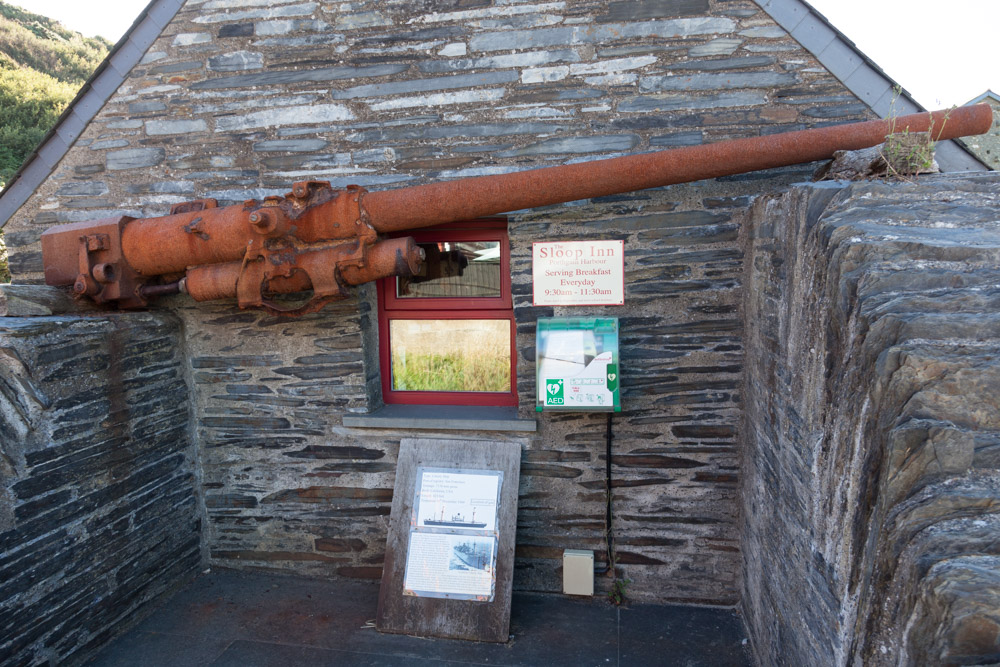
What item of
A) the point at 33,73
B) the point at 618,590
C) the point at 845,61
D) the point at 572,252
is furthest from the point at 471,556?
the point at 33,73

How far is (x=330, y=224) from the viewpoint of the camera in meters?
3.40

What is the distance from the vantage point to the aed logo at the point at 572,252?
3.68 meters

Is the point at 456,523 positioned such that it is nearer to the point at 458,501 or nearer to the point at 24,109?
the point at 458,501

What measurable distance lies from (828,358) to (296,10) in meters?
3.69

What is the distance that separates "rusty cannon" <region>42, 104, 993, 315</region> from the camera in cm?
305

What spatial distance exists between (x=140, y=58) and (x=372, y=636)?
399 centimetres

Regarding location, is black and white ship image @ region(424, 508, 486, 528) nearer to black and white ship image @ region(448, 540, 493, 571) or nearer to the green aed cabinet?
black and white ship image @ region(448, 540, 493, 571)

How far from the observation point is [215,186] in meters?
4.09

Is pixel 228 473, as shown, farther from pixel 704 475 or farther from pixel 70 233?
pixel 704 475

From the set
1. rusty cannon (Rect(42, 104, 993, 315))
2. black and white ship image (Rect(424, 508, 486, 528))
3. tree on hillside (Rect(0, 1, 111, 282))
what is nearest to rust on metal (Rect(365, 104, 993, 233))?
rusty cannon (Rect(42, 104, 993, 315))

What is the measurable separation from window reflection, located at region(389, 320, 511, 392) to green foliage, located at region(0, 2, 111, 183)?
1303cm

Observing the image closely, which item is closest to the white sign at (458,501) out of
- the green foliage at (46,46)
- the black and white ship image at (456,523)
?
the black and white ship image at (456,523)

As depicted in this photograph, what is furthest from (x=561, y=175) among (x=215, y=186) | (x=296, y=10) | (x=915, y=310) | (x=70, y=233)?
(x=70, y=233)

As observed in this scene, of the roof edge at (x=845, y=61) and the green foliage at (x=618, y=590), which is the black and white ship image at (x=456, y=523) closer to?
the green foliage at (x=618, y=590)
